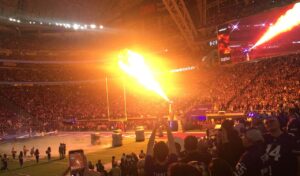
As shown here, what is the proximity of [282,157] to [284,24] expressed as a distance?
74.1ft

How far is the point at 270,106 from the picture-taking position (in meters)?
27.8

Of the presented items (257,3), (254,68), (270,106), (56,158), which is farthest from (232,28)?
(56,158)

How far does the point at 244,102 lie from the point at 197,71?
11.5 metres

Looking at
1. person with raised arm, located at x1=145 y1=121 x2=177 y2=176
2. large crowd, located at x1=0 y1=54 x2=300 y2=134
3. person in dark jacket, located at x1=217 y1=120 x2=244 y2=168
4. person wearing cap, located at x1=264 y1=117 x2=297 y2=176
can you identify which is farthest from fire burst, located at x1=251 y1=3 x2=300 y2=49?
person with raised arm, located at x1=145 y1=121 x2=177 y2=176

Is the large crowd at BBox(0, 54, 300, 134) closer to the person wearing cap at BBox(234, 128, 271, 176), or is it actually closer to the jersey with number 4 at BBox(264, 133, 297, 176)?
the jersey with number 4 at BBox(264, 133, 297, 176)

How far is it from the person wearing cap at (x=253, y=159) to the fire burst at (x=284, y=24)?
66.7ft

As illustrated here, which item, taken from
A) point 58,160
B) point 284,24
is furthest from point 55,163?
point 284,24

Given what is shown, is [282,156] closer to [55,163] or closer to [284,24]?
[55,163]

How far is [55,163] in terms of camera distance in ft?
79.2

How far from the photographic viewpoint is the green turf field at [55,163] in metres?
21.7

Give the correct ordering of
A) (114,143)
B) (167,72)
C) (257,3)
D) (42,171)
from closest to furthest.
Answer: (42,171) → (257,3) → (114,143) → (167,72)

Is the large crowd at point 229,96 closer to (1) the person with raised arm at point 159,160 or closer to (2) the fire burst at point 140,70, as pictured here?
(2) the fire burst at point 140,70

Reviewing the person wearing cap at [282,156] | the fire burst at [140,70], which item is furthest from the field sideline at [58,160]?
the person wearing cap at [282,156]

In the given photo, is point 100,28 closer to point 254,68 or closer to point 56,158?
point 254,68
